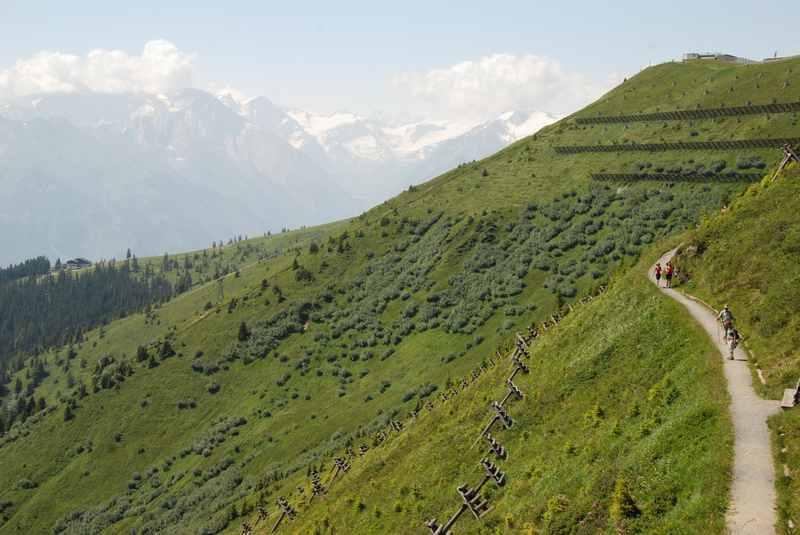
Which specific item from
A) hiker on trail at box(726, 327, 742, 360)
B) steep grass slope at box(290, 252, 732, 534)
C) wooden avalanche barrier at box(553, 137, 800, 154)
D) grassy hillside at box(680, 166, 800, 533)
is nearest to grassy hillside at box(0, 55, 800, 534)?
wooden avalanche barrier at box(553, 137, 800, 154)

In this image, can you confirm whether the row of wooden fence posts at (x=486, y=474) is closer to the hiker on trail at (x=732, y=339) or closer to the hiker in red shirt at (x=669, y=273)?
the hiker in red shirt at (x=669, y=273)

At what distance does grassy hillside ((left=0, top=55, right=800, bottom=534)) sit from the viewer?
10588 cm

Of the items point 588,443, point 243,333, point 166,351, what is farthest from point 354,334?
point 588,443

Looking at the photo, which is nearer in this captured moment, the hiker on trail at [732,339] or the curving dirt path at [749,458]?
the curving dirt path at [749,458]

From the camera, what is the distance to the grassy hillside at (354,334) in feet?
347

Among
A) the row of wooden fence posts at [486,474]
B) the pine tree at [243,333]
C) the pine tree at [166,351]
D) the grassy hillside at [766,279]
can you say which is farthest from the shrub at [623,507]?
the pine tree at [166,351]

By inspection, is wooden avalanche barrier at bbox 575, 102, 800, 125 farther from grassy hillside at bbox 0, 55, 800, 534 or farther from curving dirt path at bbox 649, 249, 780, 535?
curving dirt path at bbox 649, 249, 780, 535

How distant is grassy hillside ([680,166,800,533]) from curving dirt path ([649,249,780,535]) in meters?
0.36

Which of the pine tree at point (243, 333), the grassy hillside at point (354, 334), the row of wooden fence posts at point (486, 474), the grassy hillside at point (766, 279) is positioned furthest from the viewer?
the pine tree at point (243, 333)

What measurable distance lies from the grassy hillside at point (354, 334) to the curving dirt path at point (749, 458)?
6244cm

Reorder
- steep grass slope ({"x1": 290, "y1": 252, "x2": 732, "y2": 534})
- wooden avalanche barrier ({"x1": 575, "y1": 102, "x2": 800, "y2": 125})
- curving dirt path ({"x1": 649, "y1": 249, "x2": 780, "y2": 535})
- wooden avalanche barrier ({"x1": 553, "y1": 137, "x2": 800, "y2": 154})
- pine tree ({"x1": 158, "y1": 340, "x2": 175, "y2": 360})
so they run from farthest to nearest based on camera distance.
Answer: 1. pine tree ({"x1": 158, "y1": 340, "x2": 175, "y2": 360})
2. wooden avalanche barrier ({"x1": 575, "y1": 102, "x2": 800, "y2": 125})
3. wooden avalanche barrier ({"x1": 553, "y1": 137, "x2": 800, "y2": 154})
4. steep grass slope ({"x1": 290, "y1": 252, "x2": 732, "y2": 534})
5. curving dirt path ({"x1": 649, "y1": 249, "x2": 780, "y2": 535})

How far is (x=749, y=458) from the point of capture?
847 inches

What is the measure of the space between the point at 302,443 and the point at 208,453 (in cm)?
2365

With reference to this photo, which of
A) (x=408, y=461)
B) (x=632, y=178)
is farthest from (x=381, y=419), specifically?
(x=632, y=178)
